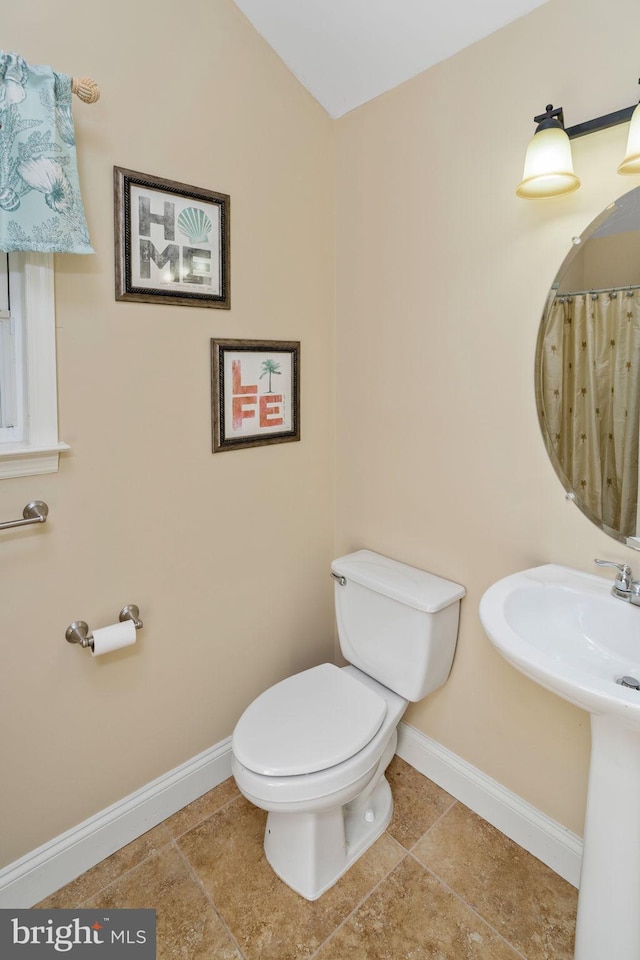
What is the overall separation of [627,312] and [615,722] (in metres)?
0.93

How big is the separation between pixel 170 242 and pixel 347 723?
147 centimetres

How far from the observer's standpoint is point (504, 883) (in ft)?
5.02

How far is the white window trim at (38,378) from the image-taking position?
1.30 meters

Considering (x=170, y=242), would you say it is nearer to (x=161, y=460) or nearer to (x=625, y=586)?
(x=161, y=460)

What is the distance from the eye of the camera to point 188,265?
1606 mm

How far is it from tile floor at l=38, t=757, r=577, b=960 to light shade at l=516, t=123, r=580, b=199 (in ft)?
6.07

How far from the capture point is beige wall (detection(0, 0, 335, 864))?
140 centimetres

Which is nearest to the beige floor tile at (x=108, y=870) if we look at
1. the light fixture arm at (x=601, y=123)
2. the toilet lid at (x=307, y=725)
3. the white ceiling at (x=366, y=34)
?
the toilet lid at (x=307, y=725)

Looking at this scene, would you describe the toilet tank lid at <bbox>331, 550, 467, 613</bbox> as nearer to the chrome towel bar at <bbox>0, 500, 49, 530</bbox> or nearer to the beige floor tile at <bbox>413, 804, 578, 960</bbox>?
the beige floor tile at <bbox>413, 804, 578, 960</bbox>

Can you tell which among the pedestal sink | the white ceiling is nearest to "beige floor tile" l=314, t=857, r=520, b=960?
the pedestal sink

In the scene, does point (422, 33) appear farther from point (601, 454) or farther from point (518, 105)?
point (601, 454)

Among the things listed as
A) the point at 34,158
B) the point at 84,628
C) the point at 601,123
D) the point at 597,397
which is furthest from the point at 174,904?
the point at 601,123

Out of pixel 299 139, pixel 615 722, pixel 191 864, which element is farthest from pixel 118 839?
pixel 299 139

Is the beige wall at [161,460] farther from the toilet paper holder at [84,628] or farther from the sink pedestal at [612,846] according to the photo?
the sink pedestal at [612,846]
